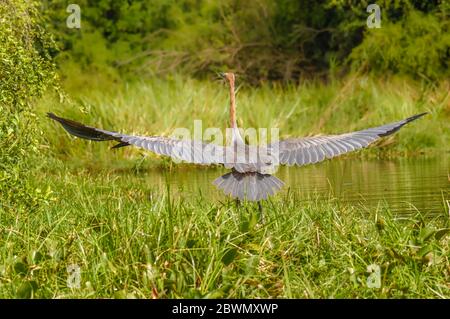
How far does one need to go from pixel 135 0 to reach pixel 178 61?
13.0 ft

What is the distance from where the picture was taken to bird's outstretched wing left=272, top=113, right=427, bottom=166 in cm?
898

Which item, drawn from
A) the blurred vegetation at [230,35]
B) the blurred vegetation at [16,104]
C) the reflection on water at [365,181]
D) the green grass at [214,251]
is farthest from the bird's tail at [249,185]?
the blurred vegetation at [230,35]

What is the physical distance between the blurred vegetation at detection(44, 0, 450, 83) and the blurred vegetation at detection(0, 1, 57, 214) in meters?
17.3

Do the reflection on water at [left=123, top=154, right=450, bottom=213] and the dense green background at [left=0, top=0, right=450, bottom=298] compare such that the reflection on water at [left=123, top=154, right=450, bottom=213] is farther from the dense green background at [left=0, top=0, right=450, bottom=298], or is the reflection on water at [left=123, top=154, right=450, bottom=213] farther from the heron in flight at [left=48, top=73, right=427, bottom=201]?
the dense green background at [left=0, top=0, right=450, bottom=298]

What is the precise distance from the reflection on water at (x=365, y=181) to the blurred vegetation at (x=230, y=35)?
34.1ft

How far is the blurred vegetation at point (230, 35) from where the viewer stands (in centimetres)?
2802

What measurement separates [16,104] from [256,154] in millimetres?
2136

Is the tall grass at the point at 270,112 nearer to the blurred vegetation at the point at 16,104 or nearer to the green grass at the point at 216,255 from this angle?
the blurred vegetation at the point at 16,104

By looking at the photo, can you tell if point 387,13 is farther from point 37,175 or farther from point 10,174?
point 10,174

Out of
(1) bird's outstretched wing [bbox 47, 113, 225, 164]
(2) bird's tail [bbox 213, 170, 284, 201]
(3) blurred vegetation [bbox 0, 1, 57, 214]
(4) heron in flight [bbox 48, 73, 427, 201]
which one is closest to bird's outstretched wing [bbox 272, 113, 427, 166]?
(4) heron in flight [bbox 48, 73, 427, 201]

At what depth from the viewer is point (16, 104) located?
9.65 metres
